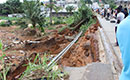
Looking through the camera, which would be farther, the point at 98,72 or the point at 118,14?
the point at 118,14

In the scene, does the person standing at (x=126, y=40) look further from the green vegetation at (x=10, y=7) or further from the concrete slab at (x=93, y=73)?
the green vegetation at (x=10, y=7)

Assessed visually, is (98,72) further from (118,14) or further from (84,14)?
(84,14)

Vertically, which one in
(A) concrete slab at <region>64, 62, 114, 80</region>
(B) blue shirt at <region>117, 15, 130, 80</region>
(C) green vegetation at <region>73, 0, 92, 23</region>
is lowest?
(A) concrete slab at <region>64, 62, 114, 80</region>

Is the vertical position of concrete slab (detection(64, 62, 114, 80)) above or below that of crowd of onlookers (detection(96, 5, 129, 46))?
below

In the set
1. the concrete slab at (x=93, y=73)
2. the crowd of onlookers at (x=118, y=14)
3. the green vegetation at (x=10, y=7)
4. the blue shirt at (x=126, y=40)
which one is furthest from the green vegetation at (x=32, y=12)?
the green vegetation at (x=10, y=7)

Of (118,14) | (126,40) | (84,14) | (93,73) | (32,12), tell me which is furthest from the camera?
(84,14)

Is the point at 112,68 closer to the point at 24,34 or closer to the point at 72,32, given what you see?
the point at 72,32

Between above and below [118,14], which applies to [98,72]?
below

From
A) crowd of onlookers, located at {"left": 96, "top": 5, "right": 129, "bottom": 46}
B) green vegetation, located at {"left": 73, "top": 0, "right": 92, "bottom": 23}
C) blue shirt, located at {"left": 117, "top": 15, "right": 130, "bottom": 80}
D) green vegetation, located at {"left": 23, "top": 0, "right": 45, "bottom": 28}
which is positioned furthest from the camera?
green vegetation, located at {"left": 73, "top": 0, "right": 92, "bottom": 23}

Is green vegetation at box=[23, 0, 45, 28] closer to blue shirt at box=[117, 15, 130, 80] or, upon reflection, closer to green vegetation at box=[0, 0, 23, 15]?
blue shirt at box=[117, 15, 130, 80]

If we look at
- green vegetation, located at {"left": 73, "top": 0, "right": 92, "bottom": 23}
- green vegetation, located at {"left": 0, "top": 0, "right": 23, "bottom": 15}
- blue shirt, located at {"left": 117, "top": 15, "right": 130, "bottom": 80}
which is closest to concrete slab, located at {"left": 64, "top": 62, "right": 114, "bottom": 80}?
blue shirt, located at {"left": 117, "top": 15, "right": 130, "bottom": 80}

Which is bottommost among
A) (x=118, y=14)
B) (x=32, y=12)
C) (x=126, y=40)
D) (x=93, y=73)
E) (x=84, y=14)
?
(x=93, y=73)

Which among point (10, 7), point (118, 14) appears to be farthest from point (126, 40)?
point (10, 7)

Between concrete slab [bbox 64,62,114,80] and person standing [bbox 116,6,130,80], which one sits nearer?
person standing [bbox 116,6,130,80]
